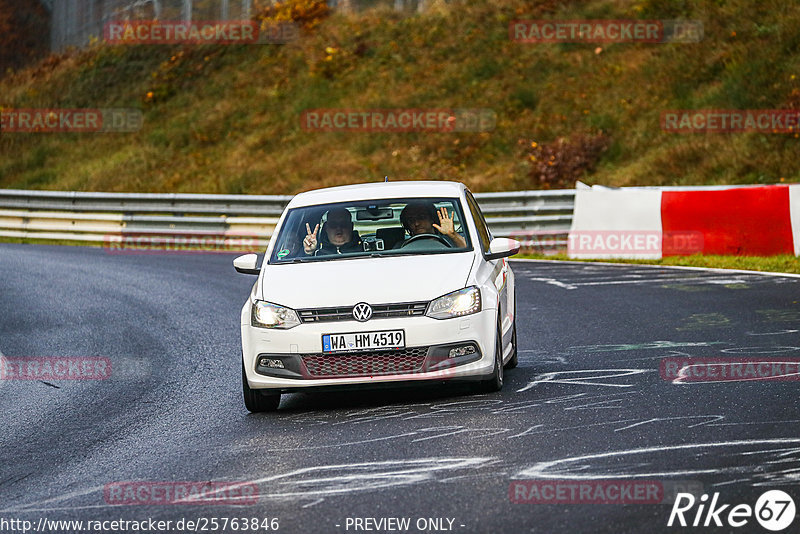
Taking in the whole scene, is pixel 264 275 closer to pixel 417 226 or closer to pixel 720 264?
pixel 417 226

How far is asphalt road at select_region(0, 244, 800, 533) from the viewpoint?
18.5ft

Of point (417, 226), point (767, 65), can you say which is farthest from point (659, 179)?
point (417, 226)

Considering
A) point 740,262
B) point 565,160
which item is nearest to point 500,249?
point 740,262

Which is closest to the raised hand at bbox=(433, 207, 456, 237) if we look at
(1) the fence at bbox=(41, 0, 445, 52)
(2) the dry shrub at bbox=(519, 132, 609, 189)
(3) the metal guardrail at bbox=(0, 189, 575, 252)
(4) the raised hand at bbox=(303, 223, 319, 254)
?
(4) the raised hand at bbox=(303, 223, 319, 254)

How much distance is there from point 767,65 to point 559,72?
274 inches

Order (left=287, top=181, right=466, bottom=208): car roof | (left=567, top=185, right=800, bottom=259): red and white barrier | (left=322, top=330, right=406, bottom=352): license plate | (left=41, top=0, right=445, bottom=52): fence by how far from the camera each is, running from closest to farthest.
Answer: (left=322, top=330, right=406, bottom=352): license plate
(left=287, top=181, right=466, bottom=208): car roof
(left=567, top=185, right=800, bottom=259): red and white barrier
(left=41, top=0, right=445, bottom=52): fence

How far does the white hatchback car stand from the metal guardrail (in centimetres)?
1356

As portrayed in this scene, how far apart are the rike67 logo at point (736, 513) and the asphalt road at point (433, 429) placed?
0.21 feet

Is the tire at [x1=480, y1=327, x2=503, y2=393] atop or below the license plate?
below

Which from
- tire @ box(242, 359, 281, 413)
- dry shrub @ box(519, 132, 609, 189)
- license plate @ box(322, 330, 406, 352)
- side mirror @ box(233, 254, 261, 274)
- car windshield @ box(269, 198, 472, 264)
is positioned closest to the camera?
license plate @ box(322, 330, 406, 352)

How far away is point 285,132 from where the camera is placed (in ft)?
123

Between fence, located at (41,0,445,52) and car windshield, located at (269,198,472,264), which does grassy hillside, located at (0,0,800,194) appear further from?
car windshield, located at (269,198,472,264)

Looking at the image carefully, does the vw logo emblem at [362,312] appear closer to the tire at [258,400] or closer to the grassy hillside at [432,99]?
the tire at [258,400]

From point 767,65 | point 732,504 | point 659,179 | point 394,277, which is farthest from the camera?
point 767,65
